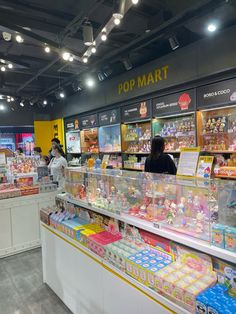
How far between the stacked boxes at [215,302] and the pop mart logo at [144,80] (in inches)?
163

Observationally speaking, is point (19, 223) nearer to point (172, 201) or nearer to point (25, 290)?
point (25, 290)

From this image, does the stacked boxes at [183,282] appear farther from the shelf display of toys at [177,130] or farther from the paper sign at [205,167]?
the shelf display of toys at [177,130]

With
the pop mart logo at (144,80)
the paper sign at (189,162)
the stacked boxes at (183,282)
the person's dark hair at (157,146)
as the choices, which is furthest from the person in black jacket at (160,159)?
the pop mart logo at (144,80)

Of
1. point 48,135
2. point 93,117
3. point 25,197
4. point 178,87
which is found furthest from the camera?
point 48,135

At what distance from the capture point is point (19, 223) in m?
4.27

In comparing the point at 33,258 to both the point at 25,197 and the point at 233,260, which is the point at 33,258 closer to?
the point at 25,197

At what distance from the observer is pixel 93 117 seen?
23.3 ft

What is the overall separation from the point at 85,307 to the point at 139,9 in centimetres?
415

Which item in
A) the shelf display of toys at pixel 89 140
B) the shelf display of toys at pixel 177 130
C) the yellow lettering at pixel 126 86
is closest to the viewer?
the shelf display of toys at pixel 177 130

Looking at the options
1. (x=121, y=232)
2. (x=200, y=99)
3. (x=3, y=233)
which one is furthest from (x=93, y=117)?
(x=121, y=232)

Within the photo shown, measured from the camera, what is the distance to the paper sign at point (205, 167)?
2.20 metres

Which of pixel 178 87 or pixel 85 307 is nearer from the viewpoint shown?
pixel 85 307

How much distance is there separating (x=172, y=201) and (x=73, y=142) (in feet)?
22.1

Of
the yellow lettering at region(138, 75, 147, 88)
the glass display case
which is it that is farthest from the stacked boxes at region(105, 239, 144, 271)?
the glass display case
